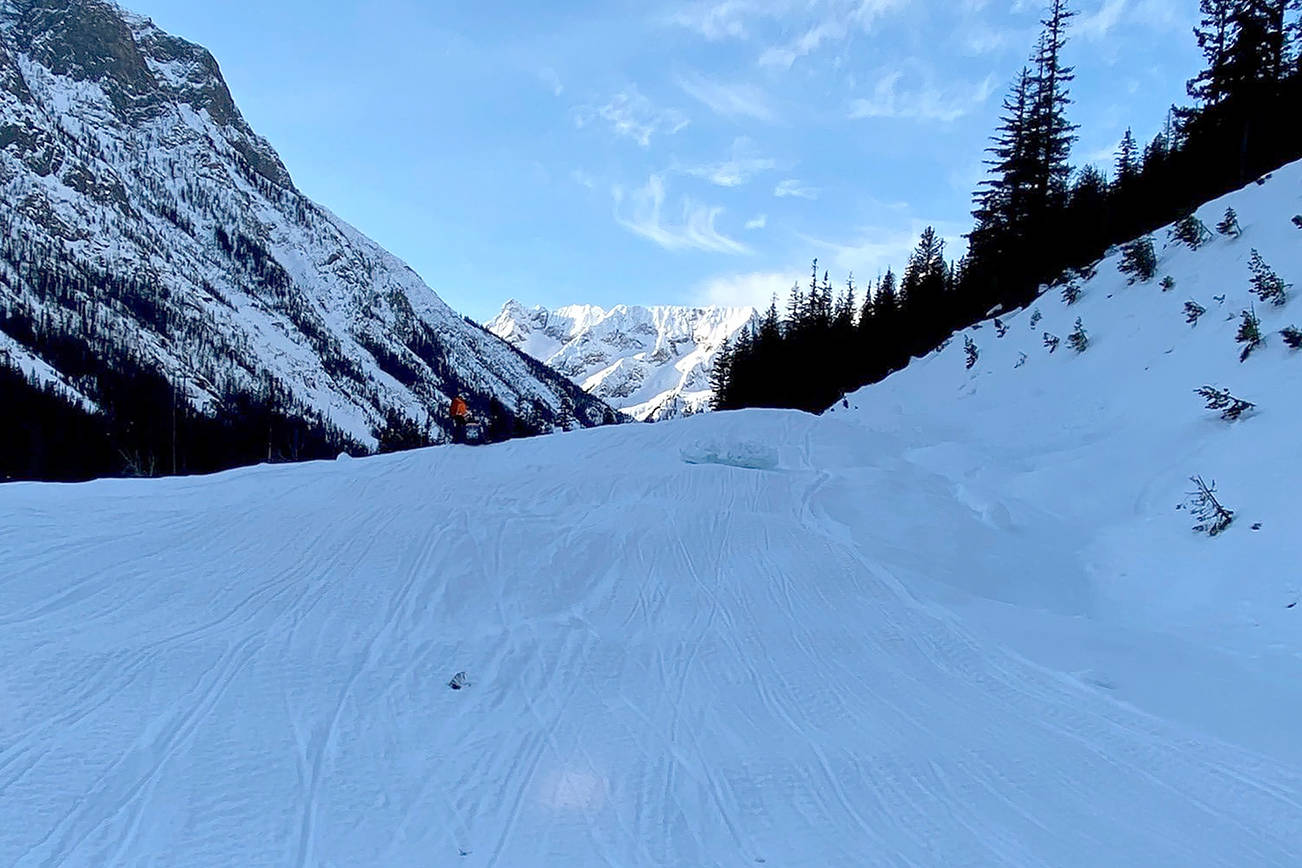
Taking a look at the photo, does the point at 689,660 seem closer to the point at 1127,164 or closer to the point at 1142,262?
the point at 1142,262

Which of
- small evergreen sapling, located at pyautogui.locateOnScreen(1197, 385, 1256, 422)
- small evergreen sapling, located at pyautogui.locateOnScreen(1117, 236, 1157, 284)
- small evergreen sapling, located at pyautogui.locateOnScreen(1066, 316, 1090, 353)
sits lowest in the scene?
small evergreen sapling, located at pyautogui.locateOnScreen(1197, 385, 1256, 422)

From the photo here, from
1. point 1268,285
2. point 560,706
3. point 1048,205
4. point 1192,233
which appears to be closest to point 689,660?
point 560,706

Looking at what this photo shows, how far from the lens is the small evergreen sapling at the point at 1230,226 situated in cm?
1411

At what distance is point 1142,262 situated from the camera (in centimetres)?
1591

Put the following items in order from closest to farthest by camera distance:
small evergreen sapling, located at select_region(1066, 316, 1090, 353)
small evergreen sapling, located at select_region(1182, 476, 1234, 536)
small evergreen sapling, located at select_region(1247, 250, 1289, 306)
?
small evergreen sapling, located at select_region(1182, 476, 1234, 536)
small evergreen sapling, located at select_region(1247, 250, 1289, 306)
small evergreen sapling, located at select_region(1066, 316, 1090, 353)

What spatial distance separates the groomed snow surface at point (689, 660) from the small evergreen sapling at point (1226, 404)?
0.65ft

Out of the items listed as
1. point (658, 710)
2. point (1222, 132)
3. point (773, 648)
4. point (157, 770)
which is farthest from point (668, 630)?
point (1222, 132)

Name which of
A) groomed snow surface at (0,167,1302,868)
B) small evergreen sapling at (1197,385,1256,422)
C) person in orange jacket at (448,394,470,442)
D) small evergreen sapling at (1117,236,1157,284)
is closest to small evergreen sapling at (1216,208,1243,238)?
small evergreen sapling at (1117,236,1157,284)

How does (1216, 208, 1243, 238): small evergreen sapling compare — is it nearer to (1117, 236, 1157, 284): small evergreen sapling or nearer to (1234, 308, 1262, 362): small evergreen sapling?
(1117, 236, 1157, 284): small evergreen sapling

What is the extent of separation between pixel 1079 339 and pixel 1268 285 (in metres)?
4.22

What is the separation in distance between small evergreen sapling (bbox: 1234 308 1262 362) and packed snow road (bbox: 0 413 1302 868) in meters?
3.78

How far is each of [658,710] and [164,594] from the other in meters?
4.65

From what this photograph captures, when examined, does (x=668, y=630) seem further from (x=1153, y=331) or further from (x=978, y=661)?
(x=1153, y=331)

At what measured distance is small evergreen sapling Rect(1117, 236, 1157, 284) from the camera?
15.7 meters
